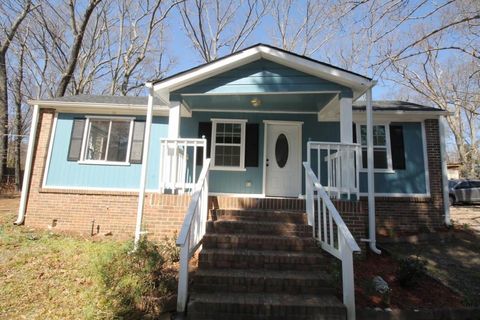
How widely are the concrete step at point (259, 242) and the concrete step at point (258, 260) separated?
241mm

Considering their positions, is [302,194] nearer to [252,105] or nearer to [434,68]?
[252,105]

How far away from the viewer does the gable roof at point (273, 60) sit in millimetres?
5523

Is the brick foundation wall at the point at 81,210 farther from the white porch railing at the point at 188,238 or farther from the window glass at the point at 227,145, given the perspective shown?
the white porch railing at the point at 188,238

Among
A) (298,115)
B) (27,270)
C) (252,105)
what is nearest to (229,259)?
(27,270)

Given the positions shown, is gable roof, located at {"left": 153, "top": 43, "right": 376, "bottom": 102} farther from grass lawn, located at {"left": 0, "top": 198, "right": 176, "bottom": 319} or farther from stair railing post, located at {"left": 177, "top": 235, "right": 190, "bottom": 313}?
stair railing post, located at {"left": 177, "top": 235, "right": 190, "bottom": 313}

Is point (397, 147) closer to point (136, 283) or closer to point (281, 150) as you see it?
point (281, 150)

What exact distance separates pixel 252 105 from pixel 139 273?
4896 millimetres

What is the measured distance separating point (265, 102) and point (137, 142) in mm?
3731

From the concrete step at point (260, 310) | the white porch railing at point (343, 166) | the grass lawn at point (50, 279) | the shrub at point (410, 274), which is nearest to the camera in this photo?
the concrete step at point (260, 310)

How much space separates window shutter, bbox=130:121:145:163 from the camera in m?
7.80

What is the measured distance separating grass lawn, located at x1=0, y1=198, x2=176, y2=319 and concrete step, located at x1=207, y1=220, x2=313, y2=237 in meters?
1.56

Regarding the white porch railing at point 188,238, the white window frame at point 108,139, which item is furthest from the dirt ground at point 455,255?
the white window frame at point 108,139

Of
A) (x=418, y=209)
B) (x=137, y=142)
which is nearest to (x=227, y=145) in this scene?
(x=137, y=142)

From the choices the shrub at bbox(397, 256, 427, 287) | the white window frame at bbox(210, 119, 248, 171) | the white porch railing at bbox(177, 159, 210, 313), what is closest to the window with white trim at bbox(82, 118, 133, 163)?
the white window frame at bbox(210, 119, 248, 171)
